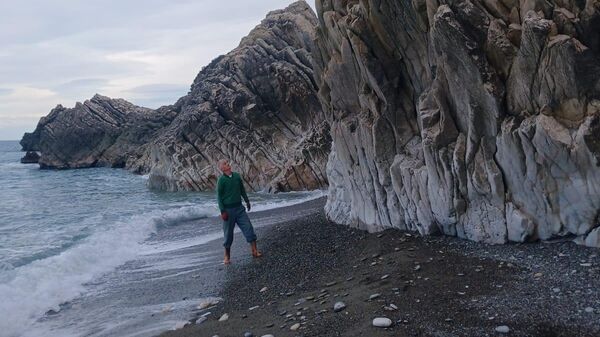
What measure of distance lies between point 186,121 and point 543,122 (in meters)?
38.7

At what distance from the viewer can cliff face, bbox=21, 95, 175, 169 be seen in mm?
81000

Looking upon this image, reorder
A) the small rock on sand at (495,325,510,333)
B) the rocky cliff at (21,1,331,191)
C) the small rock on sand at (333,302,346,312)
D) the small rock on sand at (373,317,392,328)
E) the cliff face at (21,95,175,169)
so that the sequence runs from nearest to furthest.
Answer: the small rock on sand at (495,325,510,333), the small rock on sand at (373,317,392,328), the small rock on sand at (333,302,346,312), the rocky cliff at (21,1,331,191), the cliff face at (21,95,175,169)

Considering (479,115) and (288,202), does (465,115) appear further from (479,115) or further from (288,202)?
(288,202)

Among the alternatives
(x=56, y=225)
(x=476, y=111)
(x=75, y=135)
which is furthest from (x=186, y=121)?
(x=75, y=135)

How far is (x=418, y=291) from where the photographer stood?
9.08 metres

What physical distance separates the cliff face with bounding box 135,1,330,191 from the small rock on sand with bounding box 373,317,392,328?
27.1 metres

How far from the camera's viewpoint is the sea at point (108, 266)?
1177 centimetres

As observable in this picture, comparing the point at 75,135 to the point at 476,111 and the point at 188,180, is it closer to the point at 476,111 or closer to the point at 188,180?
the point at 188,180

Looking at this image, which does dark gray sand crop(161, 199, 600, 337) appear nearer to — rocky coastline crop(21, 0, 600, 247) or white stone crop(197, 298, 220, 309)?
white stone crop(197, 298, 220, 309)

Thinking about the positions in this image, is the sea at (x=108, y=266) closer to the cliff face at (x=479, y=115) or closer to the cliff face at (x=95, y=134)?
the cliff face at (x=479, y=115)

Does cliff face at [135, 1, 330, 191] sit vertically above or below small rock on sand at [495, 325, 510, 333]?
above

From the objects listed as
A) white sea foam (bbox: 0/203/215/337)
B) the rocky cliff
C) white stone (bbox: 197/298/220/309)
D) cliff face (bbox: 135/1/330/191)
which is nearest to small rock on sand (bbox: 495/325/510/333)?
white stone (bbox: 197/298/220/309)

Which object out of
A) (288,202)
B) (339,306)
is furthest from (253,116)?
(339,306)

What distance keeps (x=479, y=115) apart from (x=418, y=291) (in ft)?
13.4
